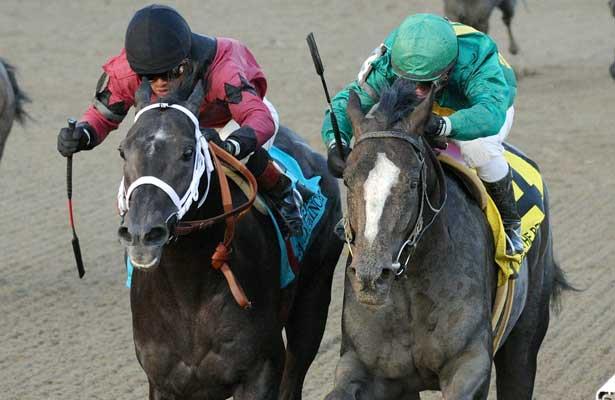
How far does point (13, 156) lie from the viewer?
11617 mm

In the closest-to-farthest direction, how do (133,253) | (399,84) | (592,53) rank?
(133,253) → (399,84) → (592,53)

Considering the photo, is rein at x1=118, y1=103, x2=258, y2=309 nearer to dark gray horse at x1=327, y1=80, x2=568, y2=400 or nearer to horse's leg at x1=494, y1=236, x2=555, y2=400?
dark gray horse at x1=327, y1=80, x2=568, y2=400

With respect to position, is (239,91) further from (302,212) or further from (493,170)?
(493,170)

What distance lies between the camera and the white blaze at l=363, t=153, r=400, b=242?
4320 mm

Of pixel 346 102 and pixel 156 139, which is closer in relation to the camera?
pixel 156 139

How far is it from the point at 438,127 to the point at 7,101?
18.1 ft

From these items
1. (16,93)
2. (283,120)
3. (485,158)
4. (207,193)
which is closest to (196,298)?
(207,193)

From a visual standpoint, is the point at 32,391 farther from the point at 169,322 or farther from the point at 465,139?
the point at 465,139

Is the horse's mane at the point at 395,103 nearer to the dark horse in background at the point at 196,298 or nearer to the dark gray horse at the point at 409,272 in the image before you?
the dark gray horse at the point at 409,272

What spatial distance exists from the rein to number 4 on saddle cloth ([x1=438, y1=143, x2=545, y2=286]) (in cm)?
81

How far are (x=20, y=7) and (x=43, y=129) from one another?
5948mm

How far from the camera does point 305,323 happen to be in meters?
5.97

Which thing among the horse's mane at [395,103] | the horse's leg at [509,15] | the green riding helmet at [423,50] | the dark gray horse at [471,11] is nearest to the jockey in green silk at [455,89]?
the green riding helmet at [423,50]

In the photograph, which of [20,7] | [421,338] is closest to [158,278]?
[421,338]
